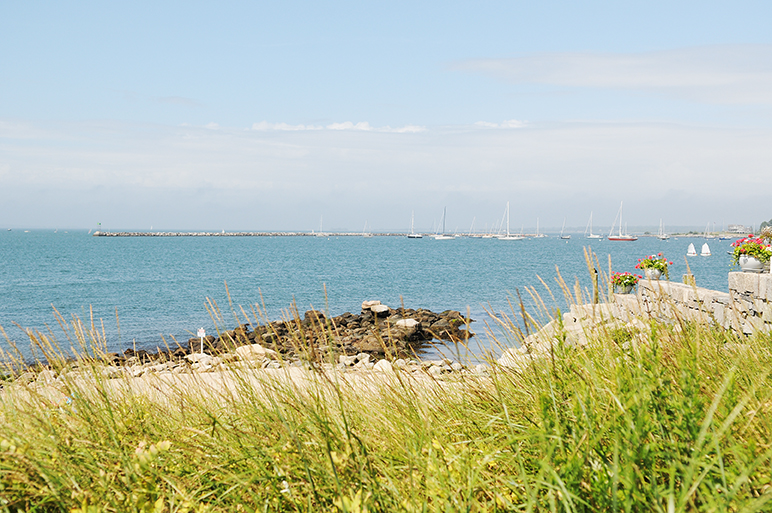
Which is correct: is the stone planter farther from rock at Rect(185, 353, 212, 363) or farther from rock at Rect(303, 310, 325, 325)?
rock at Rect(185, 353, 212, 363)

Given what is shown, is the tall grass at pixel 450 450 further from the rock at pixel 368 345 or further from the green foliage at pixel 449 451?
the rock at pixel 368 345

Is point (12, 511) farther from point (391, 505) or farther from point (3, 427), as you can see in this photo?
point (391, 505)

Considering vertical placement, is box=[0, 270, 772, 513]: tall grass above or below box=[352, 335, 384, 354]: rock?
above

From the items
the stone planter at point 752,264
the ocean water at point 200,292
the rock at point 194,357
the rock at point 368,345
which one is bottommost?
the ocean water at point 200,292

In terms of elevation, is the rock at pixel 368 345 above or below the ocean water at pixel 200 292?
above

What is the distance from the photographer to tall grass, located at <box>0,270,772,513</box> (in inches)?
72.1

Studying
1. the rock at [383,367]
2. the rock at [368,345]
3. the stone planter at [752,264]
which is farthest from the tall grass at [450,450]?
the rock at [368,345]

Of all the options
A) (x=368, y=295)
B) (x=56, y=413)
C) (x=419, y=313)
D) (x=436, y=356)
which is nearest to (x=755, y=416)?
(x=56, y=413)

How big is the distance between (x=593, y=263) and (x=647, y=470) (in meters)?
1.95

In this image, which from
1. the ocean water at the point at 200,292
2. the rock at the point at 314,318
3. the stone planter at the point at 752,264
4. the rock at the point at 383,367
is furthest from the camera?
the ocean water at the point at 200,292

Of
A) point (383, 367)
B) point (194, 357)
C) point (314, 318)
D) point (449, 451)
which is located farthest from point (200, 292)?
point (449, 451)

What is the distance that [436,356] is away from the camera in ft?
55.8

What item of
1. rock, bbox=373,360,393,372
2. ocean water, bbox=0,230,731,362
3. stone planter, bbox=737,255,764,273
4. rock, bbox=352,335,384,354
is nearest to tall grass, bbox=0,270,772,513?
rock, bbox=373,360,393,372

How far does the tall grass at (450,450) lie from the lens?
1.83m
